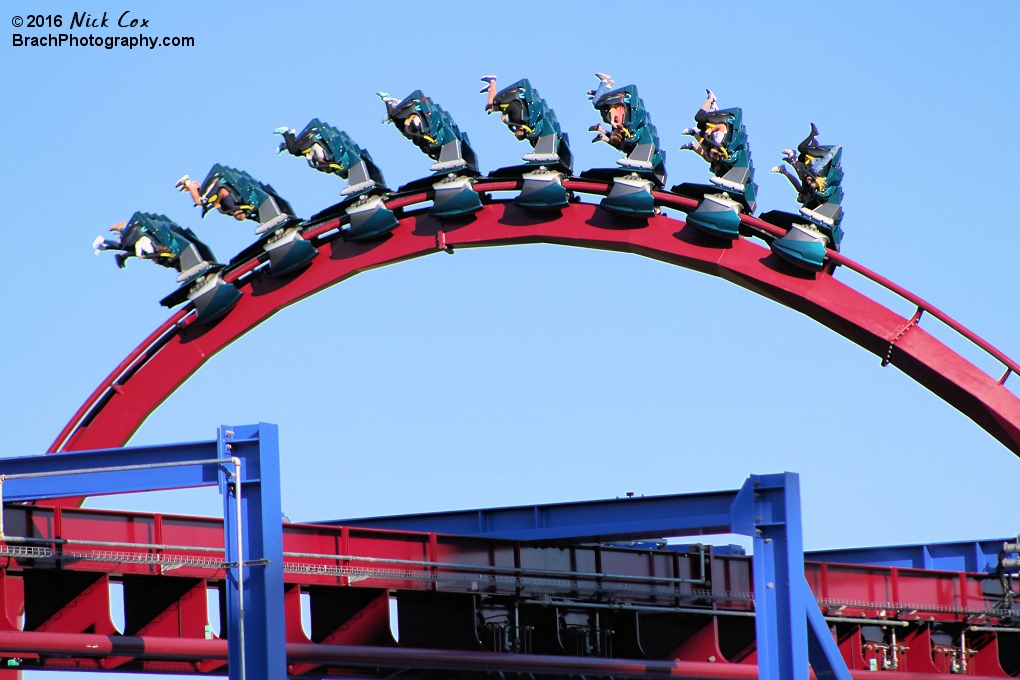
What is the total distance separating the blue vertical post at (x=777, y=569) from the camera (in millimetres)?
19297

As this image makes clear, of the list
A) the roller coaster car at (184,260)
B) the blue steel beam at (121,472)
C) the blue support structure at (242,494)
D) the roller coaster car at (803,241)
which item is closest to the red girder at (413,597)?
the blue steel beam at (121,472)

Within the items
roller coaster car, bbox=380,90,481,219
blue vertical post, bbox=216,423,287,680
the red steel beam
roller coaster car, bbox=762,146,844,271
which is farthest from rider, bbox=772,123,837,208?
blue vertical post, bbox=216,423,287,680

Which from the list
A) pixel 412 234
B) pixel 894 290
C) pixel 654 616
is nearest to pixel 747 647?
pixel 654 616

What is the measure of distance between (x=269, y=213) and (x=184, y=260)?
66.4 inches

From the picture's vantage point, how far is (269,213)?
27.7 metres

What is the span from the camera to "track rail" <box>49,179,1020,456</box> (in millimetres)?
25250

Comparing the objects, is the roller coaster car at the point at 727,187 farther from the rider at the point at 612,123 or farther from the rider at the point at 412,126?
the rider at the point at 412,126

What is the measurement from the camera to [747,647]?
26719 mm

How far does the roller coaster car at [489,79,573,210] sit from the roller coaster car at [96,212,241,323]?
212 inches

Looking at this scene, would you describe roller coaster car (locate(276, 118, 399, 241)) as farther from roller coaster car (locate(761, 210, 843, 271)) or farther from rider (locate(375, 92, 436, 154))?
roller coaster car (locate(761, 210, 843, 271))

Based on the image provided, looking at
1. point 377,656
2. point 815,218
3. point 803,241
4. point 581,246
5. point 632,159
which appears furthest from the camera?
point 581,246

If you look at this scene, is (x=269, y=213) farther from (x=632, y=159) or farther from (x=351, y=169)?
(x=632, y=159)

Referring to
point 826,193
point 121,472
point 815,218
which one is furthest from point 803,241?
point 121,472

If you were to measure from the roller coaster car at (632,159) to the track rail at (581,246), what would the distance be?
0.31 m
